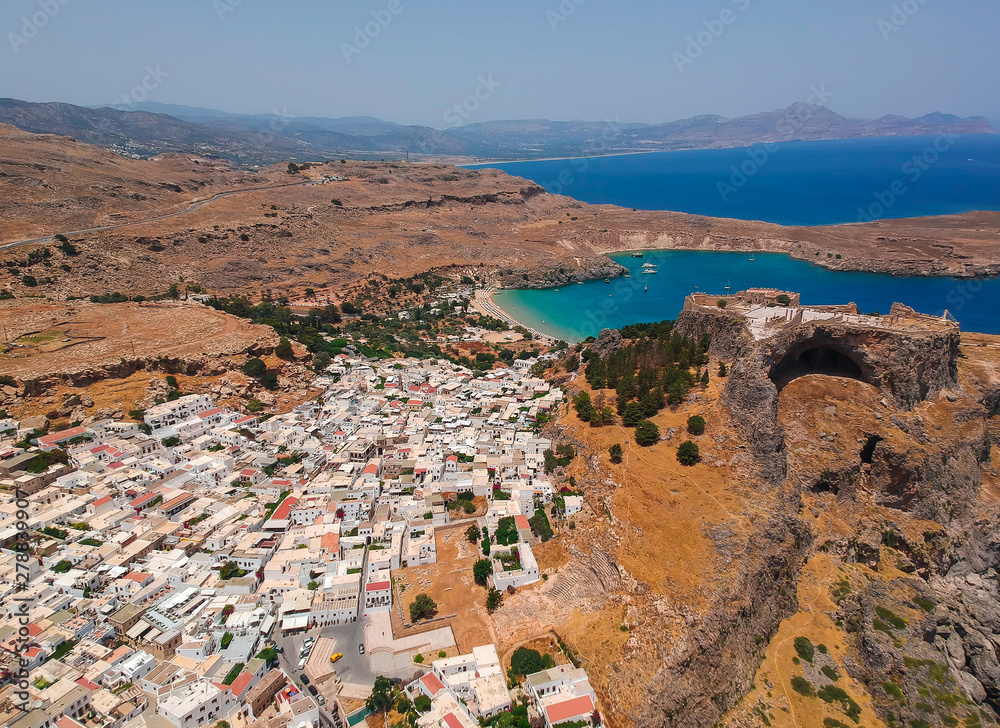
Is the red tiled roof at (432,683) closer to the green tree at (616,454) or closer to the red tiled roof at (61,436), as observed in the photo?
the green tree at (616,454)

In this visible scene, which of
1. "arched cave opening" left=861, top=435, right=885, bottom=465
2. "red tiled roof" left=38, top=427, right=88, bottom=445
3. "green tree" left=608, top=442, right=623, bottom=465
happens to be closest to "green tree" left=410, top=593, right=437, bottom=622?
"green tree" left=608, top=442, right=623, bottom=465

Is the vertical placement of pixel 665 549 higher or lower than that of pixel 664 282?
higher

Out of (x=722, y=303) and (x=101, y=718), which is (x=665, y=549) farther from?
(x=101, y=718)

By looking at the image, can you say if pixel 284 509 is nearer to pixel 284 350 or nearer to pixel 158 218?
pixel 284 350

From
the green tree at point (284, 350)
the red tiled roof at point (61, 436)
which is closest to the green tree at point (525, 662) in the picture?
the red tiled roof at point (61, 436)

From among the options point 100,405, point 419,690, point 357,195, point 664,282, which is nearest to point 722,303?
point 419,690

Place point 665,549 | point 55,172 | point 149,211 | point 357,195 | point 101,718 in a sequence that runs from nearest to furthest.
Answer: point 101,718
point 665,549
point 55,172
point 149,211
point 357,195

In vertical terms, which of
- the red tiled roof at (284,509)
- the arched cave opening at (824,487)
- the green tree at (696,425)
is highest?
the green tree at (696,425)

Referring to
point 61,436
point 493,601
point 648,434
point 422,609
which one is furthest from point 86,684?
point 648,434
